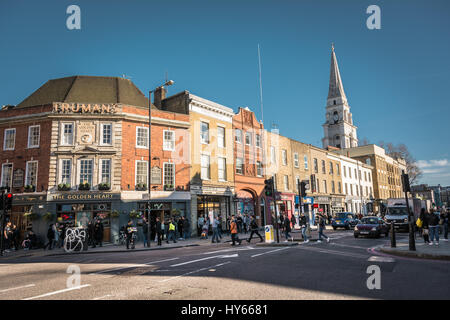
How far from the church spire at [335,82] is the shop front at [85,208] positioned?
93.2 m

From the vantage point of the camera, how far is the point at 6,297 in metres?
6.38

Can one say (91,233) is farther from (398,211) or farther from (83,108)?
(398,211)

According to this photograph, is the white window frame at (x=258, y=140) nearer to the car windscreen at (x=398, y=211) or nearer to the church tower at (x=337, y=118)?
the car windscreen at (x=398, y=211)

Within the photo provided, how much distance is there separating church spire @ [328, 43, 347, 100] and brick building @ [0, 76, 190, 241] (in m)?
88.1

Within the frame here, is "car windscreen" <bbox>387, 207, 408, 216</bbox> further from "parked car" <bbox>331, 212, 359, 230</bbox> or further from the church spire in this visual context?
the church spire

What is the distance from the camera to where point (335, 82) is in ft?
339

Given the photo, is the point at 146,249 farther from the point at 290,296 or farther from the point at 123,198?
the point at 290,296

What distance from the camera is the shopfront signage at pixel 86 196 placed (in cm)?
2242

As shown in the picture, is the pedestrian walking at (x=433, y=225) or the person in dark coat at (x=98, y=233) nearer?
the pedestrian walking at (x=433, y=225)

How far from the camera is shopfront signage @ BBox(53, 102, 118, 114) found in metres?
23.7

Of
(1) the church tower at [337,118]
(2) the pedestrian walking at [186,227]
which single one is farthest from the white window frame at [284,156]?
(1) the church tower at [337,118]

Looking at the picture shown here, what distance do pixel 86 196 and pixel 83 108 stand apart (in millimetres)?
6845

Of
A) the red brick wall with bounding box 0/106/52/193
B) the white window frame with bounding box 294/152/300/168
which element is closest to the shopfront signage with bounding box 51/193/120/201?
the red brick wall with bounding box 0/106/52/193

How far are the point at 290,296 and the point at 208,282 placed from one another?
84.8 inches
